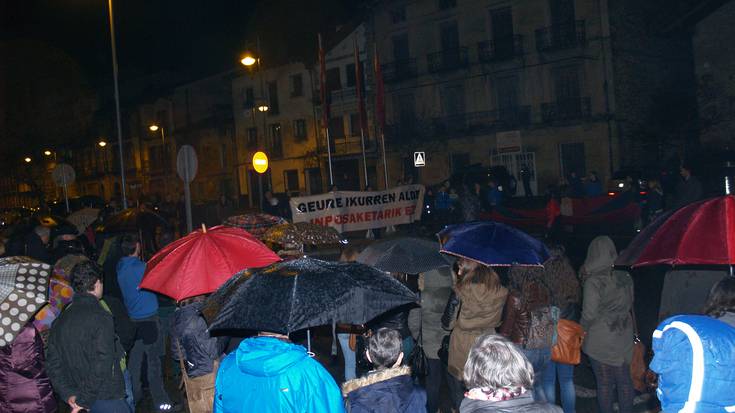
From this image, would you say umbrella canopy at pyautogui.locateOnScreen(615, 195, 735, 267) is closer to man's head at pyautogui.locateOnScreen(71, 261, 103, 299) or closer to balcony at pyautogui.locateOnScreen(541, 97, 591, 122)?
man's head at pyautogui.locateOnScreen(71, 261, 103, 299)

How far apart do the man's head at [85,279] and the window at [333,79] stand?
1690 inches

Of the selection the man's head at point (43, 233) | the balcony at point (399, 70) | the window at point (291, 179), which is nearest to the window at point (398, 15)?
the balcony at point (399, 70)

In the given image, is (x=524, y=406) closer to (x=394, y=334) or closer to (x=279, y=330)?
(x=394, y=334)

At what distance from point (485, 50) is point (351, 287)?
37.5 meters

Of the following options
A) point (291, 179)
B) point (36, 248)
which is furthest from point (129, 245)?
point (291, 179)

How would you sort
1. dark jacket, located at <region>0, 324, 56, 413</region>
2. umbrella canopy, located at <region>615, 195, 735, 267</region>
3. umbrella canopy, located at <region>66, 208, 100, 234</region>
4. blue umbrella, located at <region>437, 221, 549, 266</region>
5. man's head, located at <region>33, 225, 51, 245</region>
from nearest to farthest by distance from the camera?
umbrella canopy, located at <region>615, 195, 735, 267</region> < dark jacket, located at <region>0, 324, 56, 413</region> < blue umbrella, located at <region>437, 221, 549, 266</region> < man's head, located at <region>33, 225, 51, 245</region> < umbrella canopy, located at <region>66, 208, 100, 234</region>

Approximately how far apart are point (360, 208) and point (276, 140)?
33.8 meters

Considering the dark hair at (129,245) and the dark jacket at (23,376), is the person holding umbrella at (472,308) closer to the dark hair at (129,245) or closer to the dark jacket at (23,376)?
the dark jacket at (23,376)

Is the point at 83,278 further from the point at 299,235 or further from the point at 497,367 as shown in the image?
the point at 299,235

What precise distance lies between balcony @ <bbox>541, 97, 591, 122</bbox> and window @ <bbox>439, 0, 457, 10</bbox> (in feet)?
28.4

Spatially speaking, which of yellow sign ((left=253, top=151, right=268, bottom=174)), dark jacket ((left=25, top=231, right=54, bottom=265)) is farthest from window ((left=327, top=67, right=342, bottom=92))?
dark jacket ((left=25, top=231, right=54, bottom=265))

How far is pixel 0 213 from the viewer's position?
1640 inches

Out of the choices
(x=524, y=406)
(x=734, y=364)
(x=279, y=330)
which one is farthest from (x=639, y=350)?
(x=279, y=330)

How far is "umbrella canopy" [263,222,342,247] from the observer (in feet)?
30.7
